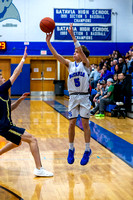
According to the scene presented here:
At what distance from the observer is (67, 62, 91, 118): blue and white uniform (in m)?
4.77

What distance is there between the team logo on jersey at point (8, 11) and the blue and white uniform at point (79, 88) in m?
15.1

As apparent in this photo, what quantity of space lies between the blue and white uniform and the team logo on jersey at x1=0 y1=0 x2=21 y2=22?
→ 15109mm

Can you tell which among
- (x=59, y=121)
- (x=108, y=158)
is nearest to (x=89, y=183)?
(x=108, y=158)

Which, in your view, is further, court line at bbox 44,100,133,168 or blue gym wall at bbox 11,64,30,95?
blue gym wall at bbox 11,64,30,95

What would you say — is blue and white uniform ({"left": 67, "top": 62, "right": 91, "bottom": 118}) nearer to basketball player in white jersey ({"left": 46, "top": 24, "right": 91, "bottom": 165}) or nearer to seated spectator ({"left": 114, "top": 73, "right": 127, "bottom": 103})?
basketball player in white jersey ({"left": 46, "top": 24, "right": 91, "bottom": 165})

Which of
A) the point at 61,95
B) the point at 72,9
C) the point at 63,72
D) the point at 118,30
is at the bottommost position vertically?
the point at 61,95

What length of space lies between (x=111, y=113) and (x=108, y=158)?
5459 mm

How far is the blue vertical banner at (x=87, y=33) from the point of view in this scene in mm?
19938

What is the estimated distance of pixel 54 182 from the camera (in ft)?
13.7

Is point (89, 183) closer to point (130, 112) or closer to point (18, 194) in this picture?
point (18, 194)

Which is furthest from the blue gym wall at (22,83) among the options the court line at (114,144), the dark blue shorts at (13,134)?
the dark blue shorts at (13,134)

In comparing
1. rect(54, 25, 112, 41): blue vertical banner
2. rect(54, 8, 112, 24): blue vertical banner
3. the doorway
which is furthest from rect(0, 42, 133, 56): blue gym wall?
rect(54, 8, 112, 24): blue vertical banner

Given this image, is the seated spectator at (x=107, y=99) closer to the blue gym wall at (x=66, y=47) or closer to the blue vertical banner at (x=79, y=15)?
the blue gym wall at (x=66, y=47)

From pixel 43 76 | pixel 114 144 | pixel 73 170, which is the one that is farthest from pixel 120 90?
pixel 43 76
